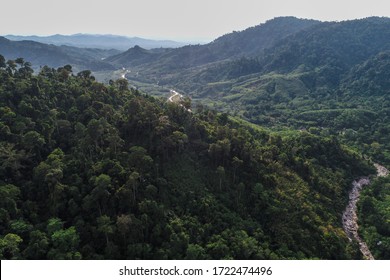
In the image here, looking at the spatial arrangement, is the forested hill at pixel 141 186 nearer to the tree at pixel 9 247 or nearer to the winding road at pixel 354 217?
the tree at pixel 9 247

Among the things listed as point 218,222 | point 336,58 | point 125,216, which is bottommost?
point 218,222

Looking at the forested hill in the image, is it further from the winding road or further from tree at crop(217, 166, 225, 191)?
the winding road

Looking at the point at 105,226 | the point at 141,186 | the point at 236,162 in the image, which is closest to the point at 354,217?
the point at 236,162

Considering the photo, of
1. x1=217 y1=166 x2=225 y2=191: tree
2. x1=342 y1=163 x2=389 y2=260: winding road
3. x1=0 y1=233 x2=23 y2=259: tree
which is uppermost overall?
x1=217 y1=166 x2=225 y2=191: tree

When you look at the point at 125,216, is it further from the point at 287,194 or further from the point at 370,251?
the point at 370,251

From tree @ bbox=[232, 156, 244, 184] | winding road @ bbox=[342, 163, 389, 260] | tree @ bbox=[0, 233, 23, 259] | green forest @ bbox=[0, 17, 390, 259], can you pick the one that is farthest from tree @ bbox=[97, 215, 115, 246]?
winding road @ bbox=[342, 163, 389, 260]

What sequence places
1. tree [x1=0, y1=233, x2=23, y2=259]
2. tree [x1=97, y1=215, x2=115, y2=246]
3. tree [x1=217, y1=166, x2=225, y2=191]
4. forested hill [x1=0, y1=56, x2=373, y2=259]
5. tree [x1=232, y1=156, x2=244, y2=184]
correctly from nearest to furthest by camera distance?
tree [x1=0, y1=233, x2=23, y2=259], tree [x1=97, y1=215, x2=115, y2=246], forested hill [x1=0, y1=56, x2=373, y2=259], tree [x1=217, y1=166, x2=225, y2=191], tree [x1=232, y1=156, x2=244, y2=184]

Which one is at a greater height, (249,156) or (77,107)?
(77,107)

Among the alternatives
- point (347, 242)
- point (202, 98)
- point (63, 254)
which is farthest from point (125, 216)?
point (202, 98)
